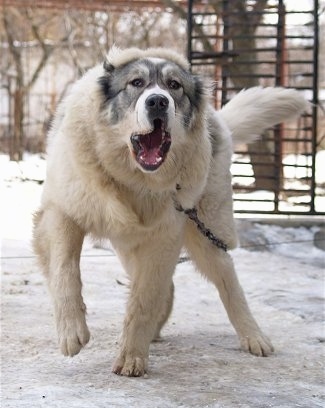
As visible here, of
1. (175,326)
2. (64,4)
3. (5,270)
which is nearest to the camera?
(175,326)

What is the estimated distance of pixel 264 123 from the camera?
18.1ft

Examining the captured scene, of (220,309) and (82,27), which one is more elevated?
(82,27)

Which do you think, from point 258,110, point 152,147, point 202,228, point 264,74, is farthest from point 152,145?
point 264,74

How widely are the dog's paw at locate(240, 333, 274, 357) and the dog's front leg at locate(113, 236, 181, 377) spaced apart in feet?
2.59

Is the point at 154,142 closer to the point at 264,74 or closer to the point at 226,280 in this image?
the point at 226,280

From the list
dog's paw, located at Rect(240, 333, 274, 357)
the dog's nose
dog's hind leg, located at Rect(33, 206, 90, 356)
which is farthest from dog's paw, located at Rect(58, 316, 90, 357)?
dog's paw, located at Rect(240, 333, 274, 357)

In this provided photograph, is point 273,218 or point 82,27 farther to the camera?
point 82,27

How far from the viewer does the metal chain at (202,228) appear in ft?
13.9

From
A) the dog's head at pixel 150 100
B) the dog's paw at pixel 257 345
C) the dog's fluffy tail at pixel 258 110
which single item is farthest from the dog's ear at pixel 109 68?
the dog's paw at pixel 257 345

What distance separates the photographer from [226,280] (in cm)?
493

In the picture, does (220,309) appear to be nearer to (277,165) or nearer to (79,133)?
(79,133)

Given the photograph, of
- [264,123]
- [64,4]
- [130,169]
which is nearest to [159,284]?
[130,169]

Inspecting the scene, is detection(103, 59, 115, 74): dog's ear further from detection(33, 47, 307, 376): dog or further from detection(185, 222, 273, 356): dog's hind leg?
detection(185, 222, 273, 356): dog's hind leg

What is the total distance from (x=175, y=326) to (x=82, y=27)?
591 inches
